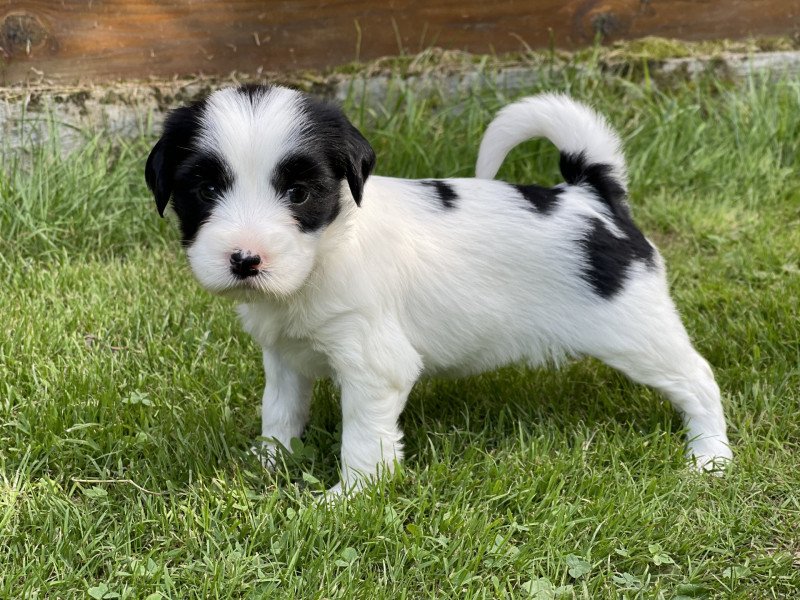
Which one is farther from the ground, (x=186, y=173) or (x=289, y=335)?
(x=186, y=173)

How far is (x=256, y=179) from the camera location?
2.61 metres

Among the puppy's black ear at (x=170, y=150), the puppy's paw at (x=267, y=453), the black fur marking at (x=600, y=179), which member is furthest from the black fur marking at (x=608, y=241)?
the puppy's black ear at (x=170, y=150)

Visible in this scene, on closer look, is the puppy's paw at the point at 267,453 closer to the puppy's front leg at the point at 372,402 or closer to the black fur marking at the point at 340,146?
the puppy's front leg at the point at 372,402

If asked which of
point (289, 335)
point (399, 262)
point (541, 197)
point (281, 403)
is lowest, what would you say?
point (281, 403)

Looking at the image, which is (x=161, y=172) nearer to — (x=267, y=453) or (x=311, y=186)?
(x=311, y=186)

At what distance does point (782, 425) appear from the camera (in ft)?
11.0

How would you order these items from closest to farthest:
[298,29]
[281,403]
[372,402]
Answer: [372,402], [281,403], [298,29]

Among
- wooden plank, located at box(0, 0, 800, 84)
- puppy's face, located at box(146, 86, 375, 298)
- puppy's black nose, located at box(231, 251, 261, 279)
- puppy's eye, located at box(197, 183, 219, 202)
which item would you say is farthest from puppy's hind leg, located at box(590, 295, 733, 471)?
wooden plank, located at box(0, 0, 800, 84)

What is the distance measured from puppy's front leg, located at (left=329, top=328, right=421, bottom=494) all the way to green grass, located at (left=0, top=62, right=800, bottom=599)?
10 centimetres

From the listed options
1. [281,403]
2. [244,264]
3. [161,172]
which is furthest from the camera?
[281,403]

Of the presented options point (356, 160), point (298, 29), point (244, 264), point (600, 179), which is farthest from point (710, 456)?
point (298, 29)

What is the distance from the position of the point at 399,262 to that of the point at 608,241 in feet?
2.45

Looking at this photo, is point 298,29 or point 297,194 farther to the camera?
point 298,29

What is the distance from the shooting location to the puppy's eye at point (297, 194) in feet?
8.75
